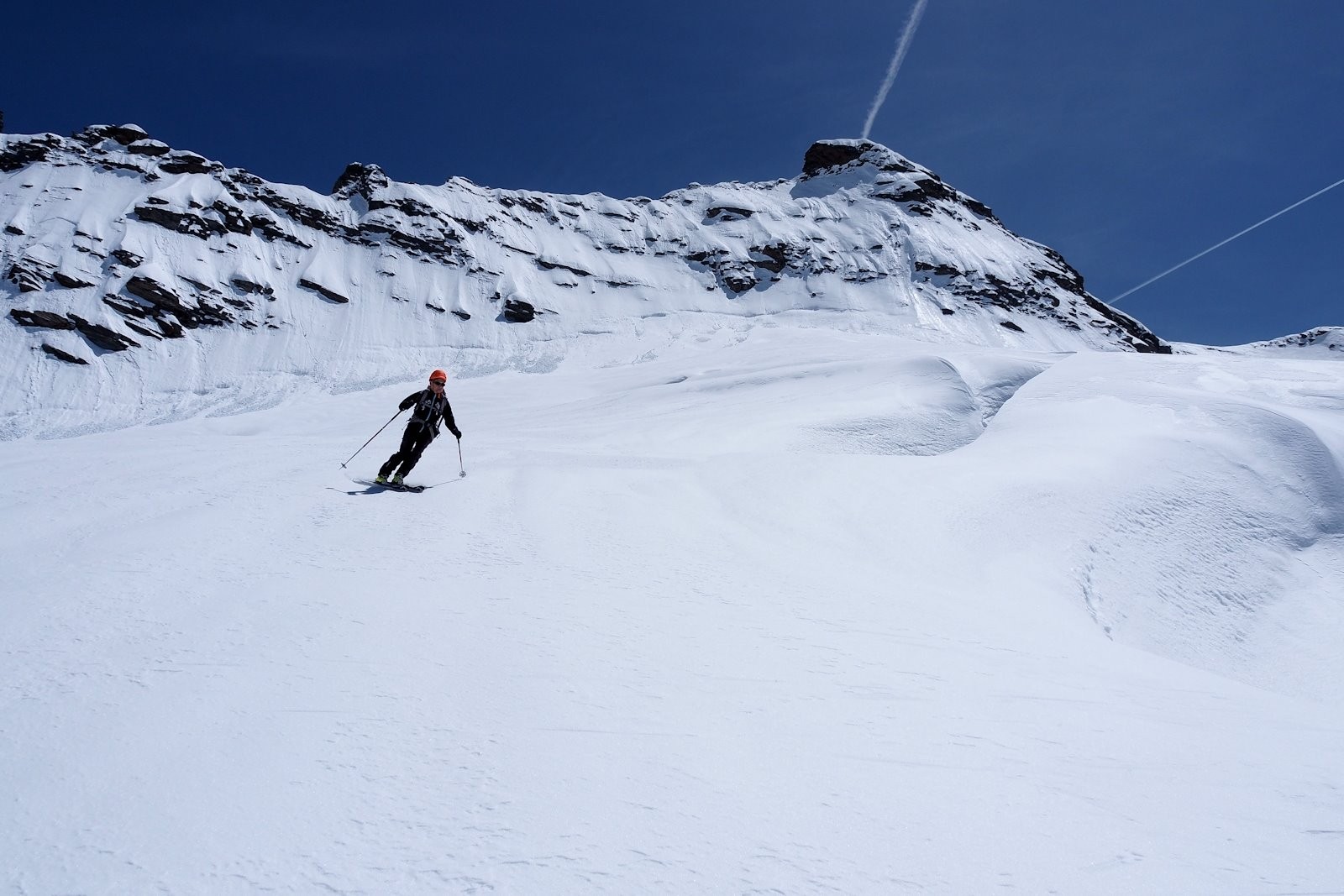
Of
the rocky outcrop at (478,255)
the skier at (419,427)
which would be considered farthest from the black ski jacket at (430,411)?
the rocky outcrop at (478,255)

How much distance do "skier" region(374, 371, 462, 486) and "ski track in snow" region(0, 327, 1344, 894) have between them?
512 mm

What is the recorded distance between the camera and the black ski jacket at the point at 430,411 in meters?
7.66

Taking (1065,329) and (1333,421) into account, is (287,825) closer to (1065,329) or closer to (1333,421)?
(1333,421)

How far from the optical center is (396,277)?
60.4m

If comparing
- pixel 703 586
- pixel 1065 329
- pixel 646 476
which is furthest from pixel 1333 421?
pixel 1065 329

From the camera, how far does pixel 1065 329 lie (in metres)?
79.5

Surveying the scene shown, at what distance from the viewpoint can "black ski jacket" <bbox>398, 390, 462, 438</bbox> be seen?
7.66 m

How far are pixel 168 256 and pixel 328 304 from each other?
12.8 metres

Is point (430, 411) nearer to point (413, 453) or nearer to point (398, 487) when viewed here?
point (413, 453)

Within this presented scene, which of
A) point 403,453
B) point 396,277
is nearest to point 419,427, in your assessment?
point 403,453

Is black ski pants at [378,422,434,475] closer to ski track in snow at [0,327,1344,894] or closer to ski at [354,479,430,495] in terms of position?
ski at [354,479,430,495]

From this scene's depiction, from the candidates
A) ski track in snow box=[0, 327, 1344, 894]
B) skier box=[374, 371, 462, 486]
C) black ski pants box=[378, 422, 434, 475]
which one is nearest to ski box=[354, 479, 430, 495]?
skier box=[374, 371, 462, 486]

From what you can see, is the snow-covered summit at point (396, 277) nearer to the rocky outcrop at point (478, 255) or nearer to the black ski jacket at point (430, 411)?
the rocky outcrop at point (478, 255)

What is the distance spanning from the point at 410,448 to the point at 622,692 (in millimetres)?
5492
